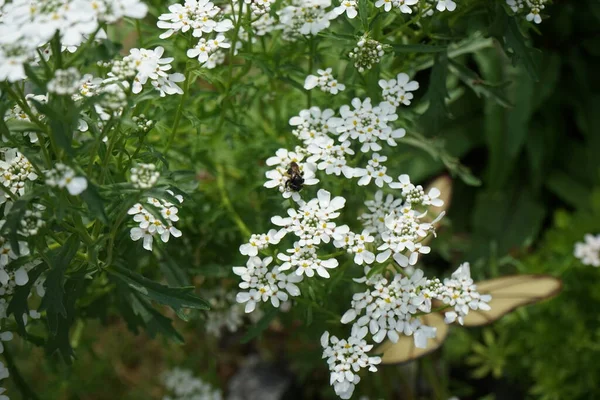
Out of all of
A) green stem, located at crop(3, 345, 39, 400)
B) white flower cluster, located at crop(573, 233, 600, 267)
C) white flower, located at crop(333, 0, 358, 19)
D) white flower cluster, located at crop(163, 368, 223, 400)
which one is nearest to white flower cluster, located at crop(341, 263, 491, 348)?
white flower, located at crop(333, 0, 358, 19)

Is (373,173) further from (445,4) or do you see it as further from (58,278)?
(58,278)

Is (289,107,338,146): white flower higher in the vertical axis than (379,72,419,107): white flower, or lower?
lower

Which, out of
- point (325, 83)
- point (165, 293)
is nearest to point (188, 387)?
point (165, 293)

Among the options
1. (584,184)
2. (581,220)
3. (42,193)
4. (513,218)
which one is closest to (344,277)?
(42,193)

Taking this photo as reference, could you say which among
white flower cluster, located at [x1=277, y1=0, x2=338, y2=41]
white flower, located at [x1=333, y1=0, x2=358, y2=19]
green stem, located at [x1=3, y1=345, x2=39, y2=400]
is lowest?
green stem, located at [x1=3, y1=345, x2=39, y2=400]

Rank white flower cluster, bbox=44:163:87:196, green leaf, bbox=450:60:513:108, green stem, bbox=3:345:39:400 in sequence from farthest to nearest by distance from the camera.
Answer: green leaf, bbox=450:60:513:108 < green stem, bbox=3:345:39:400 < white flower cluster, bbox=44:163:87:196

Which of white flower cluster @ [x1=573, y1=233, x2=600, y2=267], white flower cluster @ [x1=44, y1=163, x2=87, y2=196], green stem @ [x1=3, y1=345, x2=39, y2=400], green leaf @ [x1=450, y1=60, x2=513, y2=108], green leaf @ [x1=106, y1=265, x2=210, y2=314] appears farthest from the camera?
white flower cluster @ [x1=573, y1=233, x2=600, y2=267]

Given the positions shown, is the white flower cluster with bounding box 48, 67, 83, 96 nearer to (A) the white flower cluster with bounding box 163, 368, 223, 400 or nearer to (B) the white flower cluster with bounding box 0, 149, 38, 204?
(B) the white flower cluster with bounding box 0, 149, 38, 204
